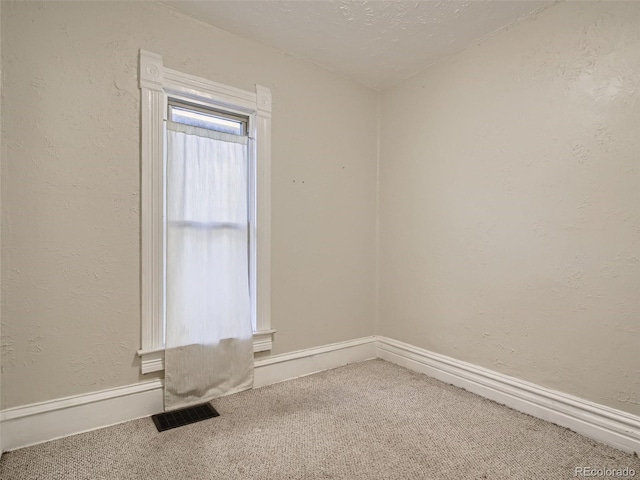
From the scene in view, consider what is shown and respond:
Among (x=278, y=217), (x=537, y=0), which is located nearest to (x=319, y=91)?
(x=278, y=217)

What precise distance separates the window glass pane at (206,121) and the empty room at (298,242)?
21 millimetres

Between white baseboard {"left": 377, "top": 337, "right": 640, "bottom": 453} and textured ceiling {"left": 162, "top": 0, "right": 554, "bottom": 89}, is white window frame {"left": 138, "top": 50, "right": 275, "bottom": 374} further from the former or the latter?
white baseboard {"left": 377, "top": 337, "right": 640, "bottom": 453}

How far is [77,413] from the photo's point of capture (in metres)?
1.82

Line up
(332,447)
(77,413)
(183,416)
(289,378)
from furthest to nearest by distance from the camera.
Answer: (289,378) → (183,416) → (77,413) → (332,447)

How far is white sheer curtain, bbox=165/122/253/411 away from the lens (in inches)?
83.0

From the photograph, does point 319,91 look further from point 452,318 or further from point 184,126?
point 452,318

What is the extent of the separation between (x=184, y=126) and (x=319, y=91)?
1.20 m

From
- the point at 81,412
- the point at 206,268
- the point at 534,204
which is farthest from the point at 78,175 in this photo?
the point at 534,204

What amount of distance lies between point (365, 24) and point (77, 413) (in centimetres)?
293

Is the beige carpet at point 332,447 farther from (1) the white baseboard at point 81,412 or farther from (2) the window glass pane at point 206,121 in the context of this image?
(2) the window glass pane at point 206,121

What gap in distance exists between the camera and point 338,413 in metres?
2.06

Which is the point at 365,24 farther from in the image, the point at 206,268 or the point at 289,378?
the point at 289,378

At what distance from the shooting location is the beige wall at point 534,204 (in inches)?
69.7

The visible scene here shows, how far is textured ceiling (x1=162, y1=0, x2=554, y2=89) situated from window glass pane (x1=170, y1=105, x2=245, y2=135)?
60 cm
